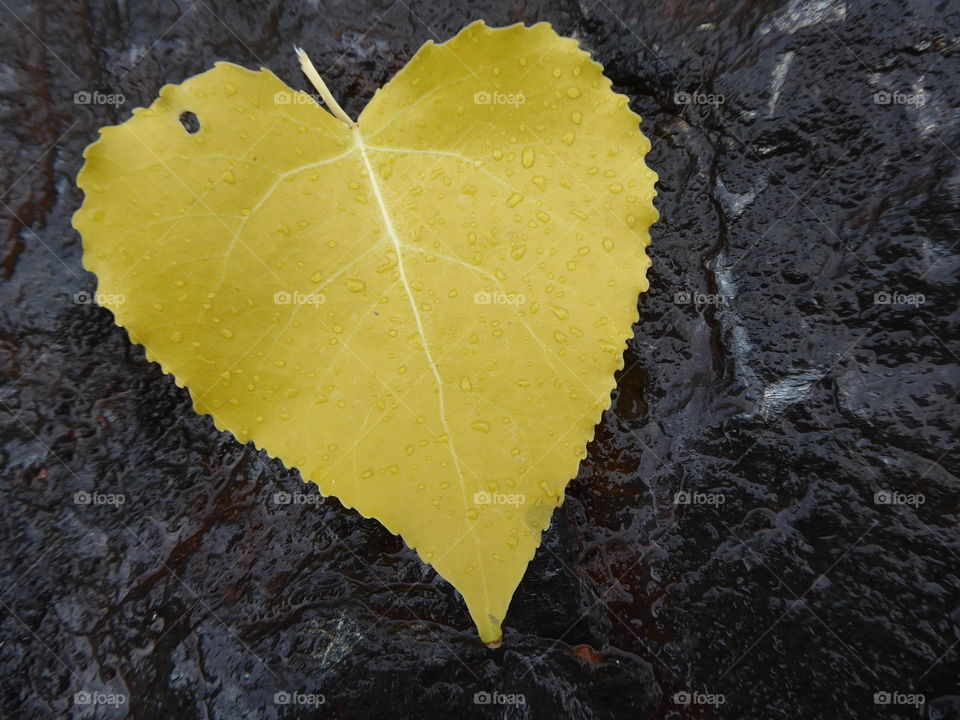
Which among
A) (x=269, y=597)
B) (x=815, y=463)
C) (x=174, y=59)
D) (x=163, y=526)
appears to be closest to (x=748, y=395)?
(x=815, y=463)

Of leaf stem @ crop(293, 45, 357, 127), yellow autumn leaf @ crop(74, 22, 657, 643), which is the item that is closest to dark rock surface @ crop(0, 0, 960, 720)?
leaf stem @ crop(293, 45, 357, 127)

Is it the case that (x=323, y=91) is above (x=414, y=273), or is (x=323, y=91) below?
above

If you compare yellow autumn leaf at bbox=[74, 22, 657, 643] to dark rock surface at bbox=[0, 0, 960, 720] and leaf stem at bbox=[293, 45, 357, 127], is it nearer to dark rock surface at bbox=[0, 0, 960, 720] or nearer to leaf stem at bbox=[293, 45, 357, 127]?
leaf stem at bbox=[293, 45, 357, 127]

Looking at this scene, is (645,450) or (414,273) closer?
(414,273)

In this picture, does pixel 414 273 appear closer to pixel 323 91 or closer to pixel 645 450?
pixel 323 91

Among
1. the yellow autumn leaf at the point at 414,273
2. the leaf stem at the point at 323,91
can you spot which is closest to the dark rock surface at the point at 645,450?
the leaf stem at the point at 323,91

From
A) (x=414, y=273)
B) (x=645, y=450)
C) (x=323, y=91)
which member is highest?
(x=323, y=91)

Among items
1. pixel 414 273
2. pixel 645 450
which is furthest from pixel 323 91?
pixel 645 450

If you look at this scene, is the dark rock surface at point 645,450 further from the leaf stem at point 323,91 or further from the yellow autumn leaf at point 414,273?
the yellow autumn leaf at point 414,273
